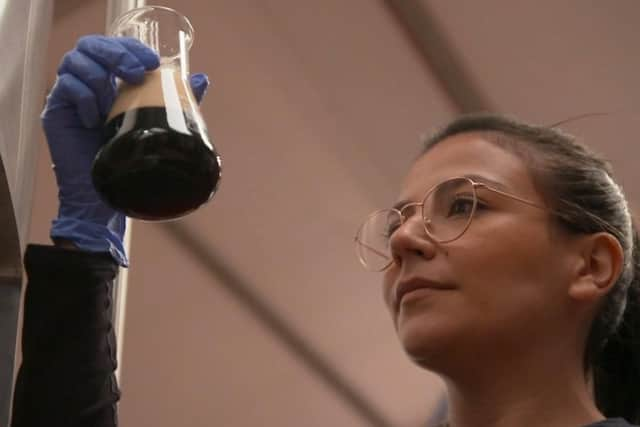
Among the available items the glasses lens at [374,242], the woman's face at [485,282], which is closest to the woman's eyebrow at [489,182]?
the woman's face at [485,282]

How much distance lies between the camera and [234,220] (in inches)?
63.8

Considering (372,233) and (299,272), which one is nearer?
(372,233)

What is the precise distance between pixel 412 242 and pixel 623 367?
29 centimetres

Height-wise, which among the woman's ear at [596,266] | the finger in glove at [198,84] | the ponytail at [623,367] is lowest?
the ponytail at [623,367]

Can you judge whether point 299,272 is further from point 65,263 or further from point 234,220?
point 65,263

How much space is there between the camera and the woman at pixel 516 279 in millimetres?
965

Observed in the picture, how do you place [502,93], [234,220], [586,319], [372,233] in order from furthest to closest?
1. [234,220]
2. [502,93]
3. [372,233]
4. [586,319]

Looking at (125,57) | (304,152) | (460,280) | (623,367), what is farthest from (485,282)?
(304,152)

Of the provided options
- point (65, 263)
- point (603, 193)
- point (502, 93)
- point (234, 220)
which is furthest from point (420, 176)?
point (234, 220)

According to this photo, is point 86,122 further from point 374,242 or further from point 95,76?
point 374,242

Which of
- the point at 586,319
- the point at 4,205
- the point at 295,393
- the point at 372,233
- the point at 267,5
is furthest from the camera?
the point at 295,393

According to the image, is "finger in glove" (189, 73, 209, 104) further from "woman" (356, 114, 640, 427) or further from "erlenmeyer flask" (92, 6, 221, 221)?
"woman" (356, 114, 640, 427)

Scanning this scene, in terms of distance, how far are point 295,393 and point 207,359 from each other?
20 centimetres

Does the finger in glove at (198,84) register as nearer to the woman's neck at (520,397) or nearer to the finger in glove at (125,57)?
the finger in glove at (125,57)
